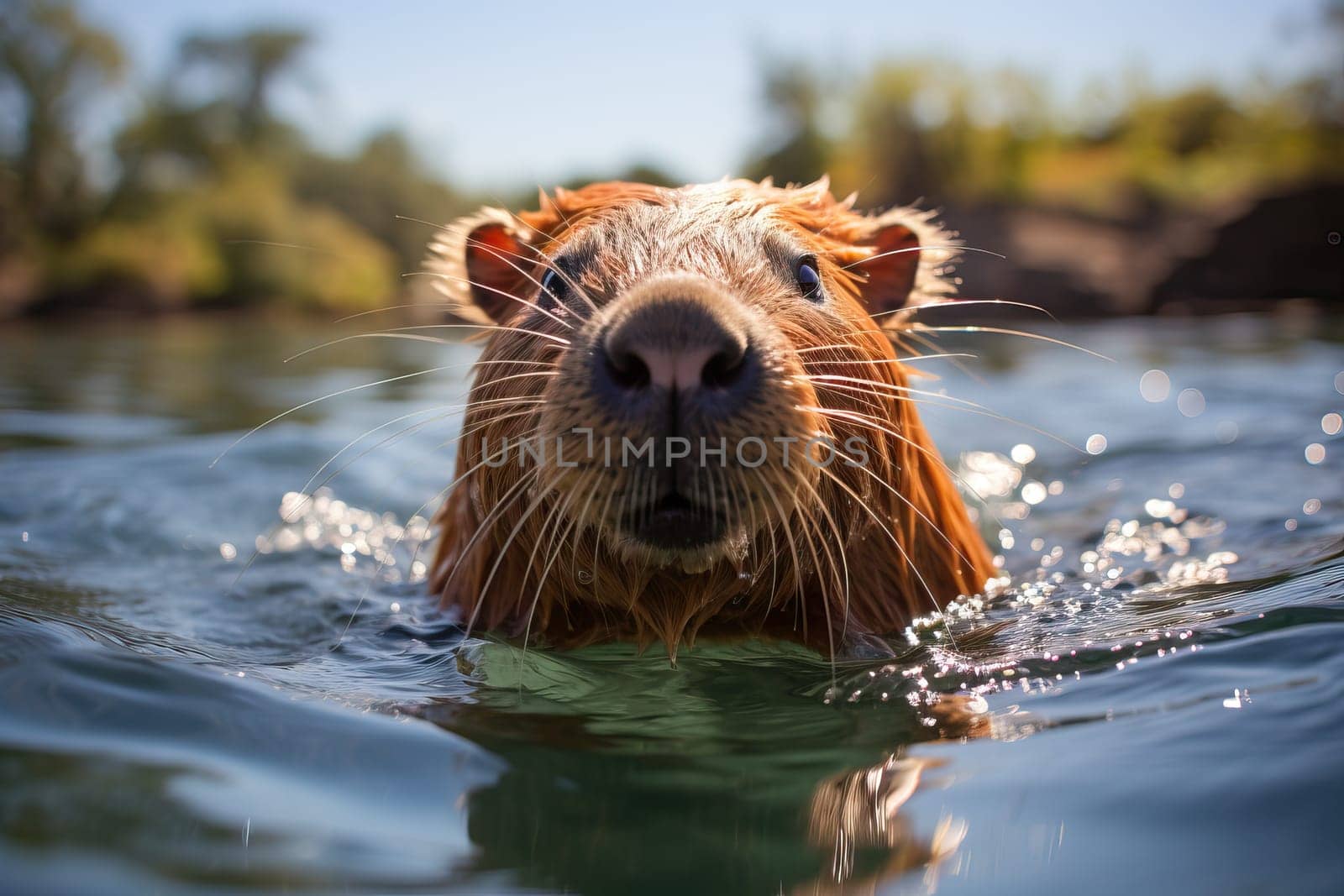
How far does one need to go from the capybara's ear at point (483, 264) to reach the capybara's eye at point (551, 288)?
0.31m

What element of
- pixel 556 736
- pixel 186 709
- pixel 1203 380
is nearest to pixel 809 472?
pixel 556 736

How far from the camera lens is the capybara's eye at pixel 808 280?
138 inches

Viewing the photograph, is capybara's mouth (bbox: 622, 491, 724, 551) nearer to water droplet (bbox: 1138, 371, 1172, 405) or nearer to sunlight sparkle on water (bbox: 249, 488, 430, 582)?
sunlight sparkle on water (bbox: 249, 488, 430, 582)

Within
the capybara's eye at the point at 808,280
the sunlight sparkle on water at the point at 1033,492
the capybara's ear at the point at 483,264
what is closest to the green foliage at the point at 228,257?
the sunlight sparkle on water at the point at 1033,492

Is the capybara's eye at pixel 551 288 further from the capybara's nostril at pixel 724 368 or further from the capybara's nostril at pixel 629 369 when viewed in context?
the capybara's nostril at pixel 724 368

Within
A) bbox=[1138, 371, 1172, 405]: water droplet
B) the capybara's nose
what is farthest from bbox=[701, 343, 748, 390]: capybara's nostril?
bbox=[1138, 371, 1172, 405]: water droplet

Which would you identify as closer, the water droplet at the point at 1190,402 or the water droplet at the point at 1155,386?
the water droplet at the point at 1190,402

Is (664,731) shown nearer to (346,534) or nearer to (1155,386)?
(346,534)

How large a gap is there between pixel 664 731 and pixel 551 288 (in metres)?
1.53

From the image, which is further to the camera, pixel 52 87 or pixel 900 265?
pixel 52 87

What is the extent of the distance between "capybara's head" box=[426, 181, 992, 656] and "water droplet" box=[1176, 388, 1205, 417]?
5.50m

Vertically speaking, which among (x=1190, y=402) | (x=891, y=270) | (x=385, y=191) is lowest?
(x=891, y=270)

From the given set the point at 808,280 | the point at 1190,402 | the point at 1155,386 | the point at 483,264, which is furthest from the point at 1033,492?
the point at 1155,386

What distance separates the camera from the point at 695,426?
2.71 metres
